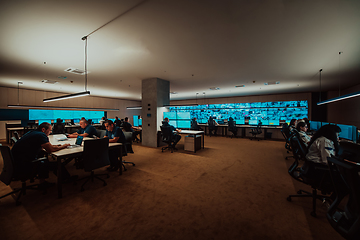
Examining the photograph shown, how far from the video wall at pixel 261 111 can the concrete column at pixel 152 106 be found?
2.17 metres

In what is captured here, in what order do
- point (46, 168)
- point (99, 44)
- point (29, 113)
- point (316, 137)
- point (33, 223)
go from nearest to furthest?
point (33, 223) → point (316, 137) → point (46, 168) → point (99, 44) → point (29, 113)

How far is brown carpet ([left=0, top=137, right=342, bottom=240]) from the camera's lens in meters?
1.88

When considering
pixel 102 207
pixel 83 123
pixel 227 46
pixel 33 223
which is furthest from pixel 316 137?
pixel 83 123

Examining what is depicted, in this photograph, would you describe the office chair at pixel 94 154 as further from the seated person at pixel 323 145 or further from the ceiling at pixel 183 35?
A: the seated person at pixel 323 145

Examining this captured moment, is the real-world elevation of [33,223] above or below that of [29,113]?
below

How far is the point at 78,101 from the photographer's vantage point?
11336 mm

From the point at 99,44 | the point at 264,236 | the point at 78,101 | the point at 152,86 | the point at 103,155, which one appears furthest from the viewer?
the point at 78,101

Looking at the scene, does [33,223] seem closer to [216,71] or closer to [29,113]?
[216,71]

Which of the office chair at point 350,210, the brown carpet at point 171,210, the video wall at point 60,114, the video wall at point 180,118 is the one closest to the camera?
the office chair at point 350,210

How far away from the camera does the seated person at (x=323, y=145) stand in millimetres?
2209

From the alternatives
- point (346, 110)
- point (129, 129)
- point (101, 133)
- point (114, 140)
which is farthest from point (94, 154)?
point (346, 110)

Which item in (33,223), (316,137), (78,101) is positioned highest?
(78,101)

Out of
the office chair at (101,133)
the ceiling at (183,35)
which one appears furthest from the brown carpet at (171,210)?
the ceiling at (183,35)

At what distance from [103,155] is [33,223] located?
1327mm
